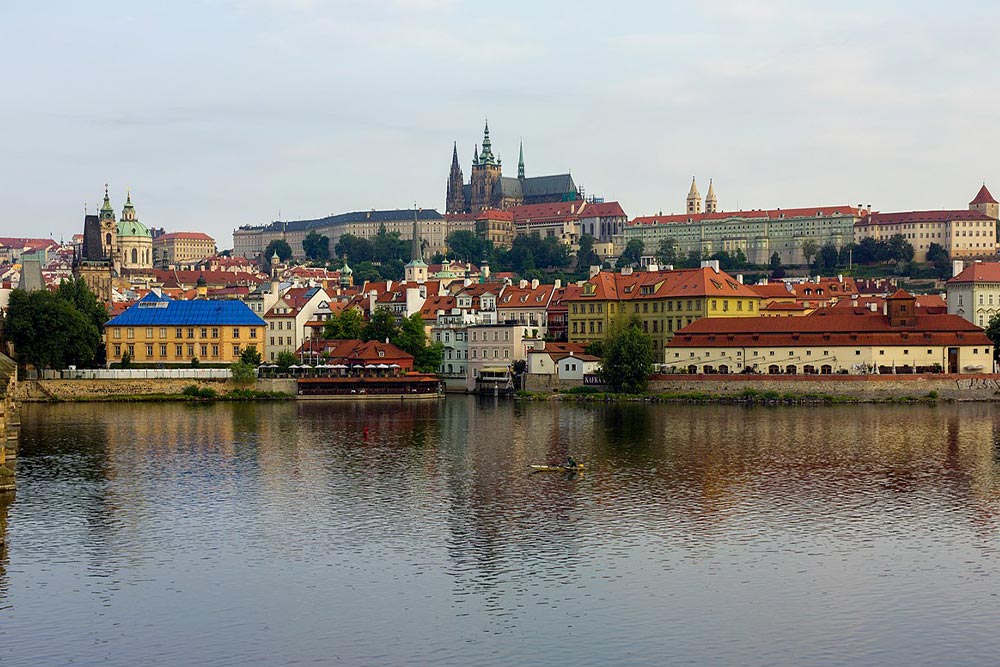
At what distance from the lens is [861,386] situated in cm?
7688

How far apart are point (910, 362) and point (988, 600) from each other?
53.6 meters

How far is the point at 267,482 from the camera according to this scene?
43562 mm

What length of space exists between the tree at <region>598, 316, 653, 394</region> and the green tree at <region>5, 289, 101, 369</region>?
3296cm

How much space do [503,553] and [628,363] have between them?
Answer: 49.5 meters

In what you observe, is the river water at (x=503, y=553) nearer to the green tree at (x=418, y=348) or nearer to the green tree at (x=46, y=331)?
the green tree at (x=46, y=331)

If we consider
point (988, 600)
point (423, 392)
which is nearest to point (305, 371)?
point (423, 392)

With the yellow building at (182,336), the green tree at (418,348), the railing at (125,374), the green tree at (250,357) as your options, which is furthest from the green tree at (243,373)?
the green tree at (418,348)

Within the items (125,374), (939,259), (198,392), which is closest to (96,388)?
(125,374)

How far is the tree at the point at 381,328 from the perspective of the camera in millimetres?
93312

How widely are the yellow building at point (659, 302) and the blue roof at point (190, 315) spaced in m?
23.4

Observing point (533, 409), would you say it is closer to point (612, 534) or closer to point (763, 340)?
point (763, 340)

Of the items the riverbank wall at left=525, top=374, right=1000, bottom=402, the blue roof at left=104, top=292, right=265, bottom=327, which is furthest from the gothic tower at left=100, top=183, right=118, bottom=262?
the riverbank wall at left=525, top=374, right=1000, bottom=402

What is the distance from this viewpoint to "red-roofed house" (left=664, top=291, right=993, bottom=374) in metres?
79.1

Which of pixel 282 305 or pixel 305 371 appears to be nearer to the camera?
pixel 305 371
